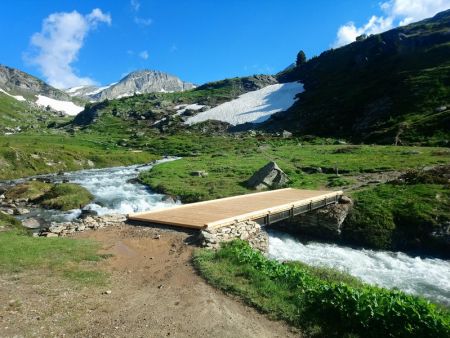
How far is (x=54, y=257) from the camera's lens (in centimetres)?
1658

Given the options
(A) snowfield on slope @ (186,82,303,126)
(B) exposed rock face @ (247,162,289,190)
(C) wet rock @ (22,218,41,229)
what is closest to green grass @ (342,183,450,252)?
(B) exposed rock face @ (247,162,289,190)

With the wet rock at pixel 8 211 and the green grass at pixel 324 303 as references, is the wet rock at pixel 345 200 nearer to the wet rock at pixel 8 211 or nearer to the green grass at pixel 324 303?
the green grass at pixel 324 303

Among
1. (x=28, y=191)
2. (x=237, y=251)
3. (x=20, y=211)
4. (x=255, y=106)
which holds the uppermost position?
(x=255, y=106)

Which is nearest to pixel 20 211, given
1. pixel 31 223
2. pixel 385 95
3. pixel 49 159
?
pixel 31 223

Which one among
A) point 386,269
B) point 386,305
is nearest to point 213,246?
point 386,305

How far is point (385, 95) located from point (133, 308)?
337 feet

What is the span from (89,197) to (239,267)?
28.3 m

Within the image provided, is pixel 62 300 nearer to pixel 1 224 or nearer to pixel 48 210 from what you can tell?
pixel 1 224

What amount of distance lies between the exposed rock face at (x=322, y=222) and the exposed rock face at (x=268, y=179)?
31.6 feet

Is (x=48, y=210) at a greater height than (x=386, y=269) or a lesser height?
greater

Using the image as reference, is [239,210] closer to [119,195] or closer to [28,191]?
[119,195]

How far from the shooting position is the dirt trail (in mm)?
10680

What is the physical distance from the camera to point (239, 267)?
50.0ft

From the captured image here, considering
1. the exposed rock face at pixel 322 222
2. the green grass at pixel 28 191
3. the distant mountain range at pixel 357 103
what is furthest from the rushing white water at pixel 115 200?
the distant mountain range at pixel 357 103
